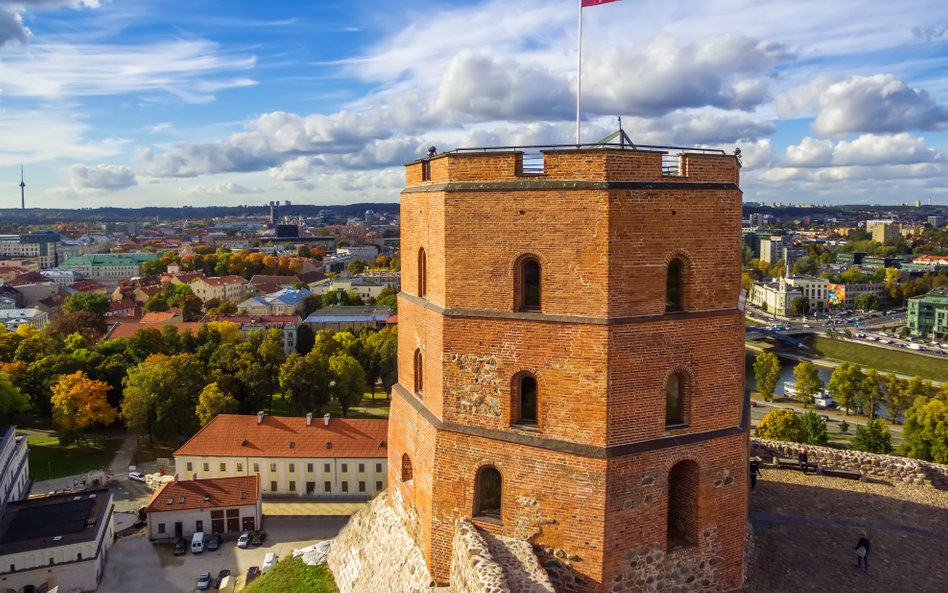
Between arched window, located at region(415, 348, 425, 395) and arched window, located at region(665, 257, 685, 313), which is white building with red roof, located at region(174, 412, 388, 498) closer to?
arched window, located at region(415, 348, 425, 395)

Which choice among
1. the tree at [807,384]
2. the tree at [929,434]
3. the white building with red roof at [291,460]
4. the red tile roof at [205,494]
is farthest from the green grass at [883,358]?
the red tile roof at [205,494]

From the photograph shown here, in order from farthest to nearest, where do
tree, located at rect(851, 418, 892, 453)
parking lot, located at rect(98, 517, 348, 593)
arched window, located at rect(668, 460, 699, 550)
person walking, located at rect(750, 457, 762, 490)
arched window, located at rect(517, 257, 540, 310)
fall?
tree, located at rect(851, 418, 892, 453) < parking lot, located at rect(98, 517, 348, 593) < person walking, located at rect(750, 457, 762, 490) < arched window, located at rect(668, 460, 699, 550) < arched window, located at rect(517, 257, 540, 310)

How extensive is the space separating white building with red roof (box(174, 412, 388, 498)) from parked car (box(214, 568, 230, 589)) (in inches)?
381

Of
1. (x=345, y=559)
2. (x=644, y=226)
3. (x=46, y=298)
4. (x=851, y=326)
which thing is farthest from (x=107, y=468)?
(x=851, y=326)

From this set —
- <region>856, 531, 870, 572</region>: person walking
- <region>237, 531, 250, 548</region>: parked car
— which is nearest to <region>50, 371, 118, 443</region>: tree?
<region>237, 531, 250, 548</region>: parked car

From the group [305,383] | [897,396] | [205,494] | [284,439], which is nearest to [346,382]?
[305,383]

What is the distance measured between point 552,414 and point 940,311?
403ft

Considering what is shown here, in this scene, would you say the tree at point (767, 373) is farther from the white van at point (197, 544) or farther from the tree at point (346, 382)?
the white van at point (197, 544)

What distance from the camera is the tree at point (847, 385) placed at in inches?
2739

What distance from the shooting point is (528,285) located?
14297 millimetres

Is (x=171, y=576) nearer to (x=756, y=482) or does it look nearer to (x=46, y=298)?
(x=756, y=482)

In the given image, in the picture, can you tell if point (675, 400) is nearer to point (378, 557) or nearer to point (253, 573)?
point (378, 557)

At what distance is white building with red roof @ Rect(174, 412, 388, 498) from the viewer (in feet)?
149

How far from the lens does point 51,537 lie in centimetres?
3581
